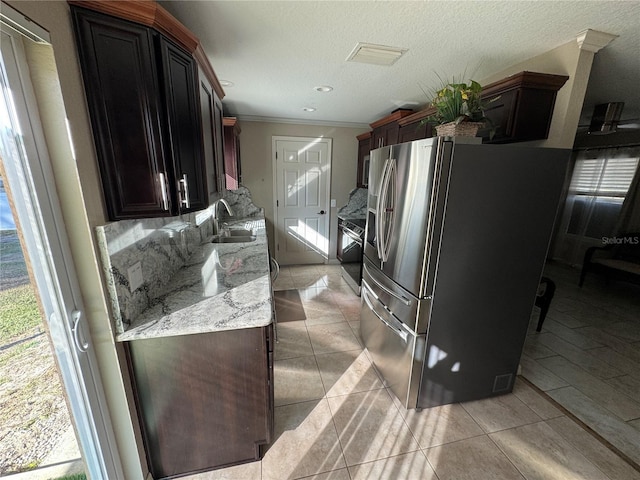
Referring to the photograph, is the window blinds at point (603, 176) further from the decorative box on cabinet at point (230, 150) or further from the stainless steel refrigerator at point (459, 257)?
the decorative box on cabinet at point (230, 150)

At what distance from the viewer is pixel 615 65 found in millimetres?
1970

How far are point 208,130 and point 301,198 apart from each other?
2.72 m

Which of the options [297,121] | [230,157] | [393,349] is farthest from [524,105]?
[297,121]

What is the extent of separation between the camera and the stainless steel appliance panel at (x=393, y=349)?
5.54ft

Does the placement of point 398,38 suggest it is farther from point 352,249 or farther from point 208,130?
point 352,249

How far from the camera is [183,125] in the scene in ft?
4.05

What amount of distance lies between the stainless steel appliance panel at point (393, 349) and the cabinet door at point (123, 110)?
1629 millimetres

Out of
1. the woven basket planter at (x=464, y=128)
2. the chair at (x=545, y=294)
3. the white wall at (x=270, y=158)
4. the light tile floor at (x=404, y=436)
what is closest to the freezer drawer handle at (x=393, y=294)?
the light tile floor at (x=404, y=436)

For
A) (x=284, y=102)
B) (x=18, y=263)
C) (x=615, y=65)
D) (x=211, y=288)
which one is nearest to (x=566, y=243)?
(x=615, y=65)

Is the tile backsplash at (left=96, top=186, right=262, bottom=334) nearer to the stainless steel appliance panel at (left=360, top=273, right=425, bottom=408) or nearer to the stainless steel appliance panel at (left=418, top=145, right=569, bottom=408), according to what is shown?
the stainless steel appliance panel at (left=360, top=273, right=425, bottom=408)

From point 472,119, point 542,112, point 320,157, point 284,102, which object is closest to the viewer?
point 472,119

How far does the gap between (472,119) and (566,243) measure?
5.14 metres

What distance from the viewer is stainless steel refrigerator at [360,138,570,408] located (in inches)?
56.9

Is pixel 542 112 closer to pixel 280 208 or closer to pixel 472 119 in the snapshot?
pixel 472 119
